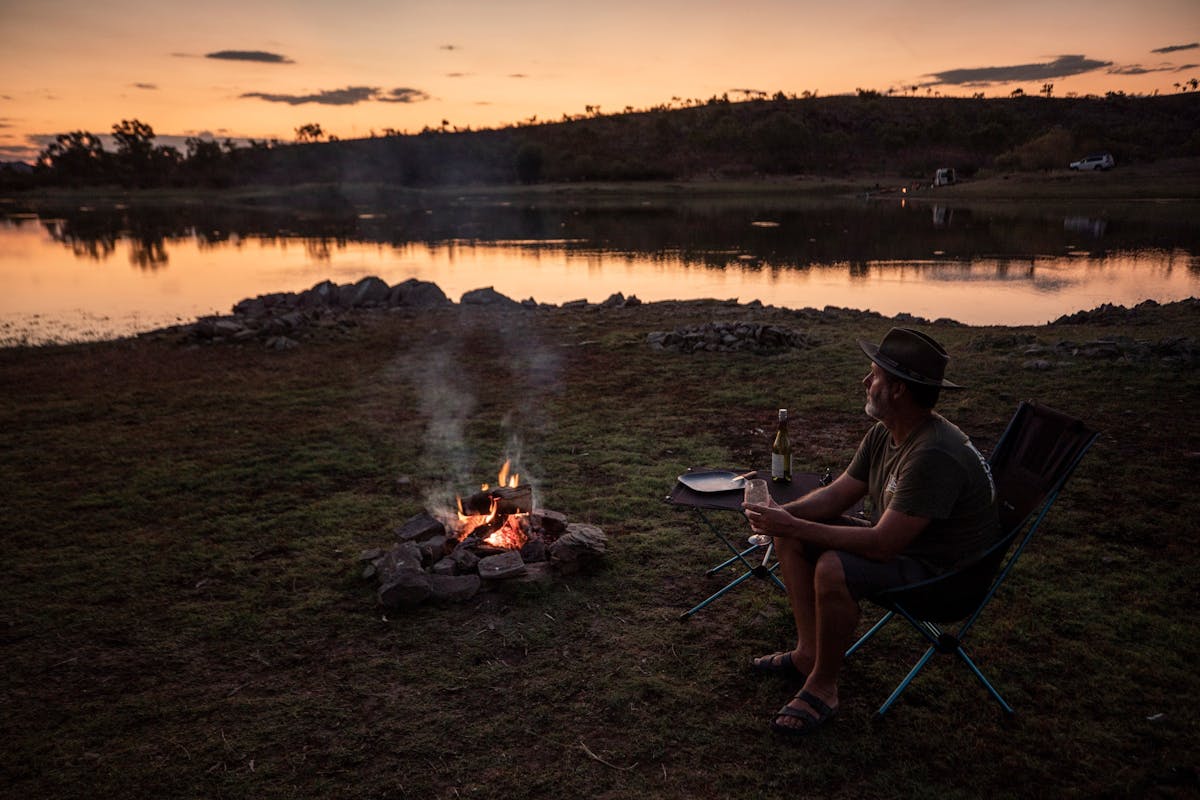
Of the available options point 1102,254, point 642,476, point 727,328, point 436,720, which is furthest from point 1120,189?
point 436,720

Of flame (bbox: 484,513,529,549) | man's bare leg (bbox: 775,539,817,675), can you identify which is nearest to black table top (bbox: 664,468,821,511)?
man's bare leg (bbox: 775,539,817,675)

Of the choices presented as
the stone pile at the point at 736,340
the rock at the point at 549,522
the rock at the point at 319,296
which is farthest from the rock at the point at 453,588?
the rock at the point at 319,296

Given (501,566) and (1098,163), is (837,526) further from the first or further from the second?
(1098,163)

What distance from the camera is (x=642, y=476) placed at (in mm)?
7449

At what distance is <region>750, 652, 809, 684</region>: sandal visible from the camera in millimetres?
4242

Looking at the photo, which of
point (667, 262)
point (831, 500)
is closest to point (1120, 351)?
point (831, 500)

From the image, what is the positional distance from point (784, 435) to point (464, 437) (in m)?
5.02

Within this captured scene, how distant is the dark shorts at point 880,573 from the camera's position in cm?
359

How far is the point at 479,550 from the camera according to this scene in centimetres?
570

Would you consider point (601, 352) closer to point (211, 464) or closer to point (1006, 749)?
point (211, 464)

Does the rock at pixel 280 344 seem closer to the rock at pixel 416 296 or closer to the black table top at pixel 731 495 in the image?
the rock at pixel 416 296

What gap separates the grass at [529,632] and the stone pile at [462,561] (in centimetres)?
16

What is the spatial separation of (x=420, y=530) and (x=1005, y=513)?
430cm

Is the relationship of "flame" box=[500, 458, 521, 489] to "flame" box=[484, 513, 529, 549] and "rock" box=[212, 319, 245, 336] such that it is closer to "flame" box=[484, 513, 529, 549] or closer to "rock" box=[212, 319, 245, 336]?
"flame" box=[484, 513, 529, 549]
